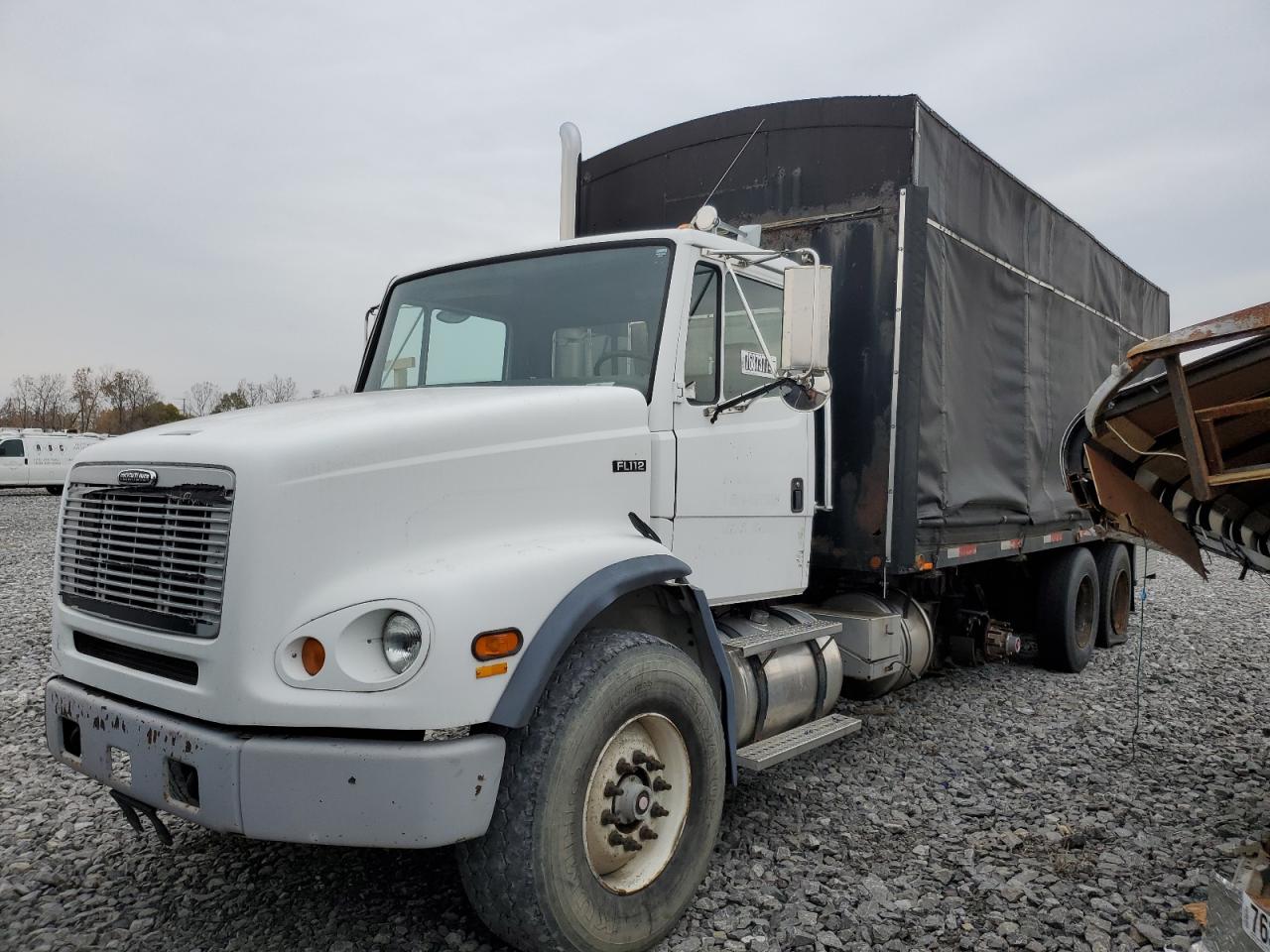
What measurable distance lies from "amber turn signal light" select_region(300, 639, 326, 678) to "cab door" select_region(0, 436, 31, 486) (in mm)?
31972

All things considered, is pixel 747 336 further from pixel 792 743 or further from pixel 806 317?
pixel 792 743

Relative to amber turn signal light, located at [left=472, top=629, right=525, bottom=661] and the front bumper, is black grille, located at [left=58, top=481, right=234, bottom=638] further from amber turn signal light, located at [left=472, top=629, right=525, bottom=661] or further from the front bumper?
amber turn signal light, located at [left=472, top=629, right=525, bottom=661]

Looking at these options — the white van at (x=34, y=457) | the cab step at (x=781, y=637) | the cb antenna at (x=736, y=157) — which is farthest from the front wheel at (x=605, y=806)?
the white van at (x=34, y=457)

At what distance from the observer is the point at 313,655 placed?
275cm

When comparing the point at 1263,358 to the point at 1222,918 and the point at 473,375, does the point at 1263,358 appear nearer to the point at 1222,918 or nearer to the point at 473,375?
the point at 1222,918

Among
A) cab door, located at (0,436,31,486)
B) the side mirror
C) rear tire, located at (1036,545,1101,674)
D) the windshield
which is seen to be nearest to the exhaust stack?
the windshield

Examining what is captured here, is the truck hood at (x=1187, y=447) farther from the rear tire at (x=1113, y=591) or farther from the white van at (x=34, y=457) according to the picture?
the white van at (x=34, y=457)

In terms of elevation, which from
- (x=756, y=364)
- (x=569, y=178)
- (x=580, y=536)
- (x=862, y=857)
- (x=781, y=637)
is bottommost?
(x=862, y=857)

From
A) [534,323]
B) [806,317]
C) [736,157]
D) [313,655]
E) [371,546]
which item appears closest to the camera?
[313,655]

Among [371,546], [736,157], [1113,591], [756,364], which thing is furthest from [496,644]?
[1113,591]

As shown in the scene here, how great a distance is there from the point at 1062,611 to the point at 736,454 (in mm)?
4627

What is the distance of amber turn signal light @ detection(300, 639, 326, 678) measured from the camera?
8.95ft

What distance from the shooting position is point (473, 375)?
4.12 m

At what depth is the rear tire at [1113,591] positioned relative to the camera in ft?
28.1
